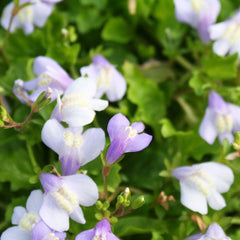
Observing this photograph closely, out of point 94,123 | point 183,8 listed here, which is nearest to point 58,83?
point 94,123

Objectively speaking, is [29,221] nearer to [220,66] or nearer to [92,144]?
[92,144]

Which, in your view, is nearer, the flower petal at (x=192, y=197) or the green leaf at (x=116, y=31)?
the flower petal at (x=192, y=197)

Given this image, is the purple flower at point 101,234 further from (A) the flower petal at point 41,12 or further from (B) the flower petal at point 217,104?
(A) the flower petal at point 41,12

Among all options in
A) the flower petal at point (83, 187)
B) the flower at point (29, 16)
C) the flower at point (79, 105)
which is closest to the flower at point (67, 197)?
the flower petal at point (83, 187)

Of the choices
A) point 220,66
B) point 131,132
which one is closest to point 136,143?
point 131,132

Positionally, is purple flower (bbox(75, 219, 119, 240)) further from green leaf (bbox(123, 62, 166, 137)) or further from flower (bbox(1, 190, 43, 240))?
green leaf (bbox(123, 62, 166, 137))

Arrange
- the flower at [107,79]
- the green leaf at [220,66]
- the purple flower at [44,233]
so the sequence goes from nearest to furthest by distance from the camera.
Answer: the purple flower at [44,233], the flower at [107,79], the green leaf at [220,66]
